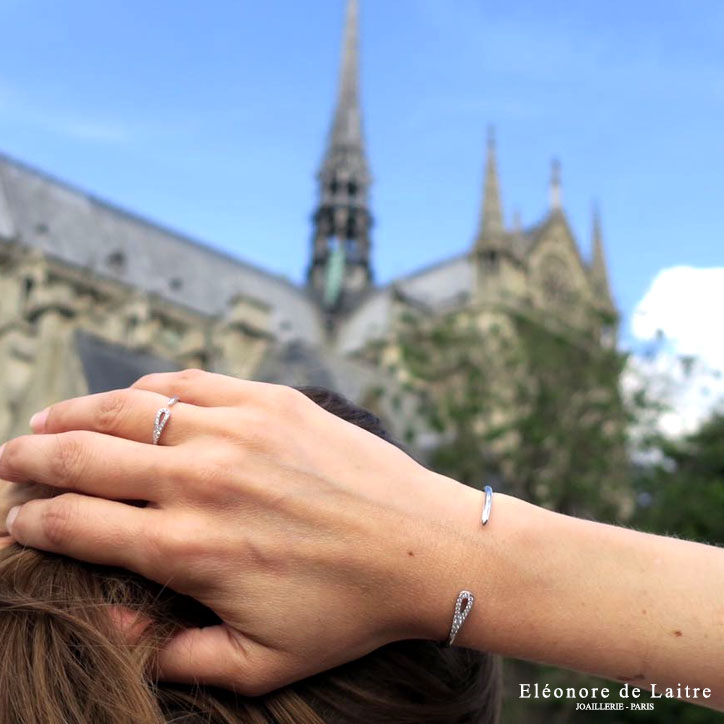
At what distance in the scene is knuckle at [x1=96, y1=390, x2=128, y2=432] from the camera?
4.40ft

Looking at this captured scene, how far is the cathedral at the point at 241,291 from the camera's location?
19922 mm

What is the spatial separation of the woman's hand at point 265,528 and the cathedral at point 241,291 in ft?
50.9

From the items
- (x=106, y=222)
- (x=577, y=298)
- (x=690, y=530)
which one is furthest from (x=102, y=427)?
(x=106, y=222)

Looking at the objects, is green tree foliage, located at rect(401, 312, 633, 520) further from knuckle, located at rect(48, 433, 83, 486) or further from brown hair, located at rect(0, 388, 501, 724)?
knuckle, located at rect(48, 433, 83, 486)

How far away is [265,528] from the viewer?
3.96 ft

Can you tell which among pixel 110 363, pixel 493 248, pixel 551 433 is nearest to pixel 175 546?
pixel 551 433

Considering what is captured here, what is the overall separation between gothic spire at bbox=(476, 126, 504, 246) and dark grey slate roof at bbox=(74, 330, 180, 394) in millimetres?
21178

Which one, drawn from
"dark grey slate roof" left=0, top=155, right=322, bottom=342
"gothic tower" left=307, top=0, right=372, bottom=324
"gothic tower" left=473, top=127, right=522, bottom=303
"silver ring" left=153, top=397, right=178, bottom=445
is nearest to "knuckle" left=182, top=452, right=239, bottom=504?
"silver ring" left=153, top=397, right=178, bottom=445

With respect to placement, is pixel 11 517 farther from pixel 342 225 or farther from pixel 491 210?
pixel 342 225

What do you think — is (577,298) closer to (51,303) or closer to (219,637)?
(51,303)

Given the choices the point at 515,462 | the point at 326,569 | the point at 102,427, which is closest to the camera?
the point at 326,569

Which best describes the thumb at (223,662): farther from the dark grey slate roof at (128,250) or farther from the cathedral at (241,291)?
the dark grey slate roof at (128,250)

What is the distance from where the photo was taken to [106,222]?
40.8 m

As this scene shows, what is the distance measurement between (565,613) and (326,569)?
0.36 m
